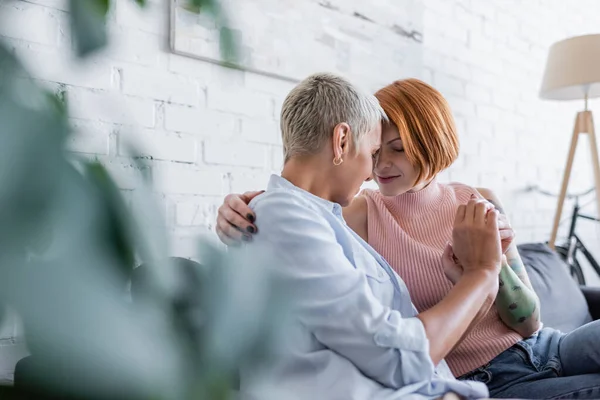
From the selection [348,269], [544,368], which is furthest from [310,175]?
[544,368]

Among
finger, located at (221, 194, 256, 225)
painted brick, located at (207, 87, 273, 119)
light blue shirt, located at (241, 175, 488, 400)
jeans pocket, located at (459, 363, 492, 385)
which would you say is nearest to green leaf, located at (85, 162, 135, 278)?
light blue shirt, located at (241, 175, 488, 400)

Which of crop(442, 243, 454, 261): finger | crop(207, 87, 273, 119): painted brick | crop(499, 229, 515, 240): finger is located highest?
crop(207, 87, 273, 119): painted brick

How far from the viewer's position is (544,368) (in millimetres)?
1297

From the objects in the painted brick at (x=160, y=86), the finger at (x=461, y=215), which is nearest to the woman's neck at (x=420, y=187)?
the finger at (x=461, y=215)

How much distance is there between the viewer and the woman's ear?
104 centimetres

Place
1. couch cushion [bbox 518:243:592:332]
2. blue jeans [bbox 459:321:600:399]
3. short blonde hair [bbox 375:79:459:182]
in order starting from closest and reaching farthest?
blue jeans [bbox 459:321:600:399] → short blonde hair [bbox 375:79:459:182] → couch cushion [bbox 518:243:592:332]

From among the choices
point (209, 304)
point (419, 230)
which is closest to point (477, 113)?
point (419, 230)

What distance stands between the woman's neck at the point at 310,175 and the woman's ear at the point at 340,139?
0.04 meters

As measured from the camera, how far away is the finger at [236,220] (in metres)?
0.92

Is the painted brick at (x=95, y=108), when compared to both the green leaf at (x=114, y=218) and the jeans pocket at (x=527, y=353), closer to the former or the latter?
the green leaf at (x=114, y=218)

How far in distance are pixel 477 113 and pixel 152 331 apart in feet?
9.37

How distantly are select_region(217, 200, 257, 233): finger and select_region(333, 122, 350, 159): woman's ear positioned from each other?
8.4 inches

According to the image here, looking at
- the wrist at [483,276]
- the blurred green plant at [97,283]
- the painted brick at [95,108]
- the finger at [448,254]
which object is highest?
the painted brick at [95,108]

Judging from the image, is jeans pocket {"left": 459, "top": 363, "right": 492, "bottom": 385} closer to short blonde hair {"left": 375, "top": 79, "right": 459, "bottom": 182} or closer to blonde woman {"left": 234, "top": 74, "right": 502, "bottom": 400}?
blonde woman {"left": 234, "top": 74, "right": 502, "bottom": 400}
